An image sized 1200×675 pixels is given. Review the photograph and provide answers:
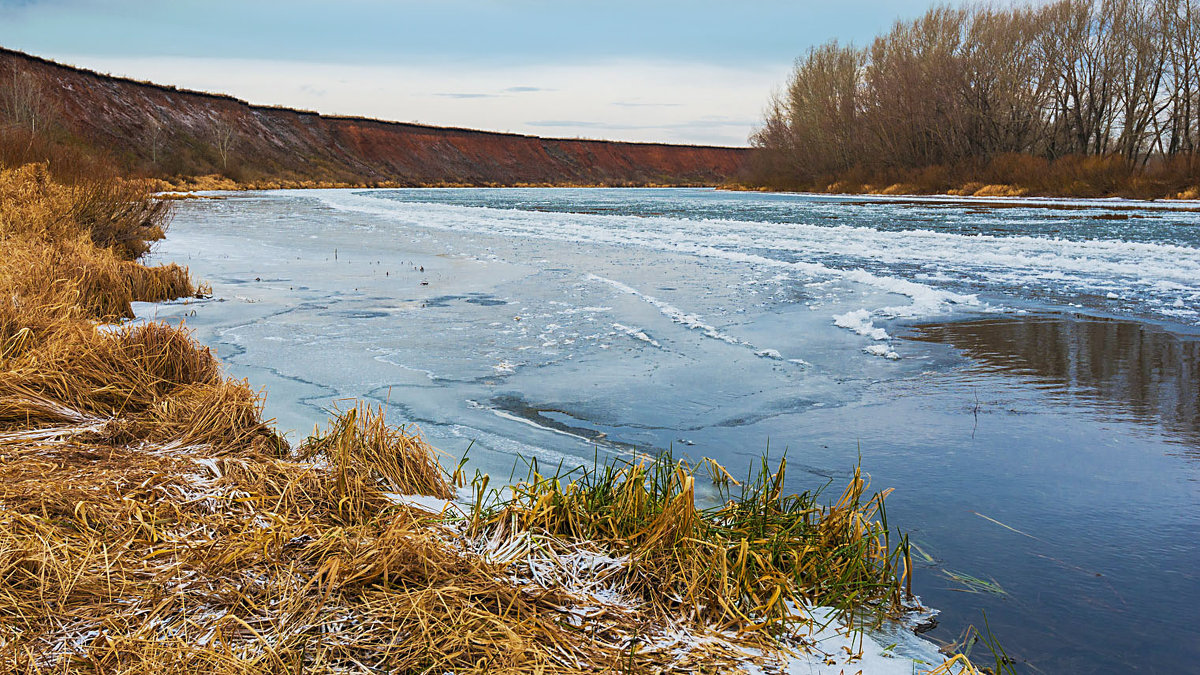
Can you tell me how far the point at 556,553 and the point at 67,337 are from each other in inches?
147

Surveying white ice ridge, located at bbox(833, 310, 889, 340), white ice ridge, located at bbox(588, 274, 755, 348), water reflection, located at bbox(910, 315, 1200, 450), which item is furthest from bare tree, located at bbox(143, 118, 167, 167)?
water reflection, located at bbox(910, 315, 1200, 450)

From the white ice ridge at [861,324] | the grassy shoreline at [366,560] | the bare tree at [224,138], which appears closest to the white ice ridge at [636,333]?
the white ice ridge at [861,324]

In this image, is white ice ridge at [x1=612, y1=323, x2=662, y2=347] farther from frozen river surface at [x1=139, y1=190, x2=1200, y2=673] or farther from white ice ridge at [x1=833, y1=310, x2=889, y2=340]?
white ice ridge at [x1=833, y1=310, x2=889, y2=340]

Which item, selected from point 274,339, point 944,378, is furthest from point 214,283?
point 944,378

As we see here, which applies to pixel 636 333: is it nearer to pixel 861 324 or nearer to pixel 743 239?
pixel 861 324

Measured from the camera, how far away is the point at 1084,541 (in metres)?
3.13

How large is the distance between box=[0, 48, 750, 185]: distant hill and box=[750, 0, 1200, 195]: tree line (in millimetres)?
39087

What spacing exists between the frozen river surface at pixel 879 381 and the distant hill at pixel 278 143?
32.6ft

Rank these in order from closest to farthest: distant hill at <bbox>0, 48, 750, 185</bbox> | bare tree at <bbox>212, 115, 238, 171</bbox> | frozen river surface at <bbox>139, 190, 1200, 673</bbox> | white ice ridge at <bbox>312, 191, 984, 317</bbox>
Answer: frozen river surface at <bbox>139, 190, 1200, 673</bbox> < white ice ridge at <bbox>312, 191, 984, 317</bbox> < distant hill at <bbox>0, 48, 750, 185</bbox> < bare tree at <bbox>212, 115, 238, 171</bbox>

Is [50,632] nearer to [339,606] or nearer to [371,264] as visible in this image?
[339,606]

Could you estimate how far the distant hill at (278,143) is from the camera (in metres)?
66.9

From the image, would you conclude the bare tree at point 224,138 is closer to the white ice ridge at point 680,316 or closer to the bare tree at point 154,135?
the bare tree at point 154,135

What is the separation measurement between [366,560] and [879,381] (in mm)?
4154

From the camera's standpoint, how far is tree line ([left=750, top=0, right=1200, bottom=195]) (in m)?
38.0
